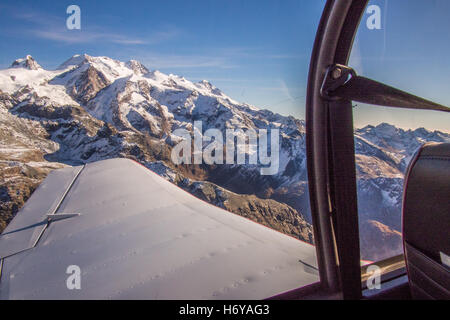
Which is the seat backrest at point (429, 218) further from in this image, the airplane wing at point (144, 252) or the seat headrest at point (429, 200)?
the airplane wing at point (144, 252)

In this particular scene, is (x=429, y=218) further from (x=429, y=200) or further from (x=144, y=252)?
(x=144, y=252)

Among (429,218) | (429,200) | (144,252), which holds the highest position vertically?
(429,200)

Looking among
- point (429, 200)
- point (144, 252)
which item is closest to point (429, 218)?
point (429, 200)

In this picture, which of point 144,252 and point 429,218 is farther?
point 144,252

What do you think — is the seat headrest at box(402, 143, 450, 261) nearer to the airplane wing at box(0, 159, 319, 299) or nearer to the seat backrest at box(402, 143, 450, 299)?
the seat backrest at box(402, 143, 450, 299)

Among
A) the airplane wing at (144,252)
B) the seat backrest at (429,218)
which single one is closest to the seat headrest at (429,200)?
the seat backrest at (429,218)

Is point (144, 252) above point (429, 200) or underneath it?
underneath
